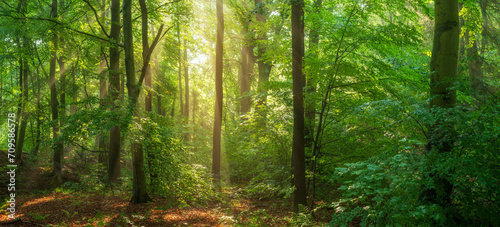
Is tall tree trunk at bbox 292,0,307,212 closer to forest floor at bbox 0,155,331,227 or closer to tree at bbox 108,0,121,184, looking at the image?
forest floor at bbox 0,155,331,227

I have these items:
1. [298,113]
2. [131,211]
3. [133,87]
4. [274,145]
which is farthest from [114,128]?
[298,113]

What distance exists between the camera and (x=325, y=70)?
6.76 metres

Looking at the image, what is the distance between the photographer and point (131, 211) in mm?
8297

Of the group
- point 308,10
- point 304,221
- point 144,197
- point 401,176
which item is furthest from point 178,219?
point 308,10

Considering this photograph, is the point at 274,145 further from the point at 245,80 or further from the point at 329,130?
the point at 245,80

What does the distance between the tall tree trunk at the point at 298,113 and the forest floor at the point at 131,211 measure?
79cm

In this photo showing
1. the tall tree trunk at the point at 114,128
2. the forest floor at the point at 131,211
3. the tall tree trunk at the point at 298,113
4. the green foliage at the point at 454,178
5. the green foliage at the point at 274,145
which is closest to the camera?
the green foliage at the point at 454,178

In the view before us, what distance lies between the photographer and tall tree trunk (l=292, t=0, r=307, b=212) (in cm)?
714

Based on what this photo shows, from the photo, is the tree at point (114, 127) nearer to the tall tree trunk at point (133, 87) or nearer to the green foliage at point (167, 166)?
the tall tree trunk at point (133, 87)

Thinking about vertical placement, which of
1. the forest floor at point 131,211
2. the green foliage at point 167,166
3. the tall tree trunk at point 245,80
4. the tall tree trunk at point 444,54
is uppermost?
the tall tree trunk at point 245,80

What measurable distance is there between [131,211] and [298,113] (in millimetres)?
5637

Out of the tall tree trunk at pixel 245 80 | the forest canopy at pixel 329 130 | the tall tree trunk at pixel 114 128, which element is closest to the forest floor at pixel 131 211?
the forest canopy at pixel 329 130

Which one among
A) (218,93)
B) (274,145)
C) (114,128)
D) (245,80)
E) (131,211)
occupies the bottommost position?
(131,211)

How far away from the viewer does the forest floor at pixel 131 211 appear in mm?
7289
